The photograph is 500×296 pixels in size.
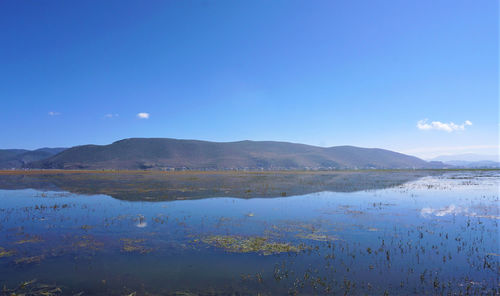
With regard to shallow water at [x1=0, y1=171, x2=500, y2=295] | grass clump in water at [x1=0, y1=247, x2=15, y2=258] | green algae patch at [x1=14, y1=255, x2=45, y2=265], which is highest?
grass clump in water at [x1=0, y1=247, x2=15, y2=258]

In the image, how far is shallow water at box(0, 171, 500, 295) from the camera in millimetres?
9172

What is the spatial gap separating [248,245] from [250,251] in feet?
2.74

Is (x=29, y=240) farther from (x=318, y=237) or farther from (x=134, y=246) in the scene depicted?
(x=318, y=237)

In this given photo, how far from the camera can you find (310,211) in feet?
74.4

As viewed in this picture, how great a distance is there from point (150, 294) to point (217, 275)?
7.95 ft

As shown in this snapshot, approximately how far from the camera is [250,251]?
12.5 m

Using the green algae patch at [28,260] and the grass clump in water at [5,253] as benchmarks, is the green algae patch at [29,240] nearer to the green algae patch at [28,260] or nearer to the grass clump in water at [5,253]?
the grass clump in water at [5,253]

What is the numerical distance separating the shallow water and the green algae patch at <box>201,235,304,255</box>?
0.05 meters

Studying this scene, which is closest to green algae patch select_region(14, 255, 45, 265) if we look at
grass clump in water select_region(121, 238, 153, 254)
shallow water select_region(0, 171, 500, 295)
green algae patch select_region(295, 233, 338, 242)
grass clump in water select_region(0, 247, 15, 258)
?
shallow water select_region(0, 171, 500, 295)

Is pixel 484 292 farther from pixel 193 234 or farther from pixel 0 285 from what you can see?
pixel 0 285

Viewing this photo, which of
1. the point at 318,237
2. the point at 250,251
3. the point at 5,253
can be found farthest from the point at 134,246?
the point at 318,237

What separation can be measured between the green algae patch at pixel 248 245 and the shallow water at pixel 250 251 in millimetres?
52

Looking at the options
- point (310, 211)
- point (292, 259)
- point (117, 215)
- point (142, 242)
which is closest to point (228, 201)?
point (310, 211)

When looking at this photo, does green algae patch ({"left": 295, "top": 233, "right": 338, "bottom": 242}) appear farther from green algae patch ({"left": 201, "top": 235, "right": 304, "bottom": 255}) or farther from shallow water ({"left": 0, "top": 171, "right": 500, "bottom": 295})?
green algae patch ({"left": 201, "top": 235, "right": 304, "bottom": 255})
